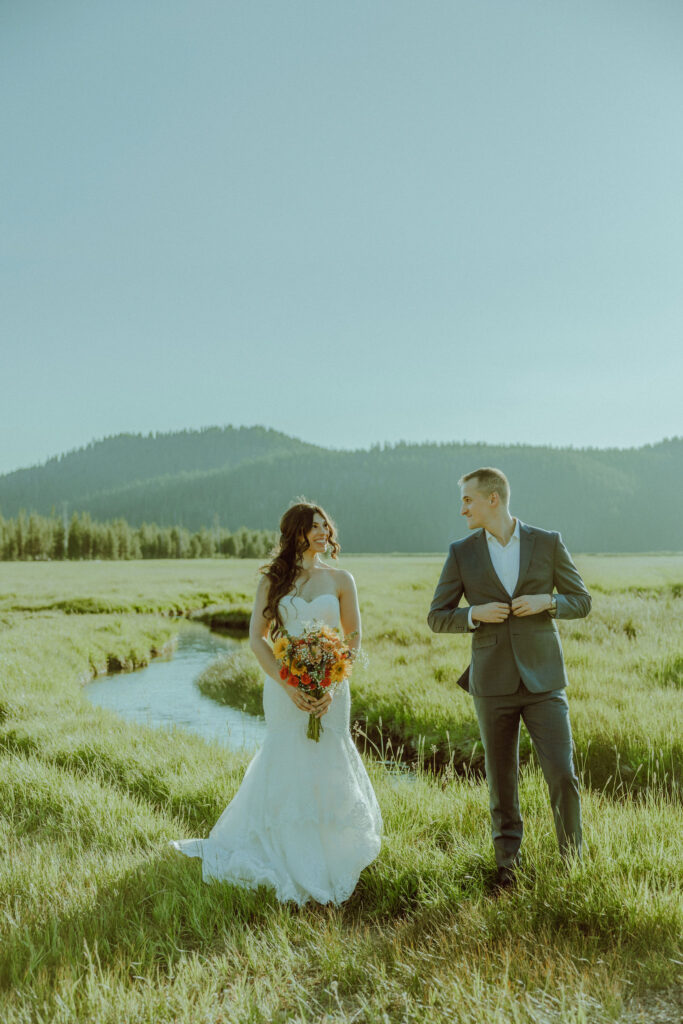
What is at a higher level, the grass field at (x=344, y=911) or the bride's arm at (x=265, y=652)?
the bride's arm at (x=265, y=652)

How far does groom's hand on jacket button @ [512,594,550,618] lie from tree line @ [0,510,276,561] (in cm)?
11883

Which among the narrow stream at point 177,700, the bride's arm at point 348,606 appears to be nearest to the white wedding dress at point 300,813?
the bride's arm at point 348,606

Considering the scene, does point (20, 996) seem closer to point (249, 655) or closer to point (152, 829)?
point (152, 829)

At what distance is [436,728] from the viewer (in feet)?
39.7

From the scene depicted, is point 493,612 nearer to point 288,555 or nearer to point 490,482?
point 490,482

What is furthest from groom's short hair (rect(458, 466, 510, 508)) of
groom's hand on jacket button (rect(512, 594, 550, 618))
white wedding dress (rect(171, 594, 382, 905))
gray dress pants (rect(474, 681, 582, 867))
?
white wedding dress (rect(171, 594, 382, 905))

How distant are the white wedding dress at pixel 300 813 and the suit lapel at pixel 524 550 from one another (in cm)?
161

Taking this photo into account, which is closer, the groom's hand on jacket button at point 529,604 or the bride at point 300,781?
the groom's hand on jacket button at point 529,604

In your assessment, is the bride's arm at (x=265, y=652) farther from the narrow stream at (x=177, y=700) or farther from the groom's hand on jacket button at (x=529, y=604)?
the narrow stream at (x=177, y=700)

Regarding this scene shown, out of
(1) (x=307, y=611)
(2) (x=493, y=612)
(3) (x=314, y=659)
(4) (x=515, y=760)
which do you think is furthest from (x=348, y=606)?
(4) (x=515, y=760)

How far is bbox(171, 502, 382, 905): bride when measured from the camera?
564 centimetres

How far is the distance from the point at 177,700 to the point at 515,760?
13185mm

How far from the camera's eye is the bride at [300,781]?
564 centimetres

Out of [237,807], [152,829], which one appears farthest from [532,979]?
[152,829]
